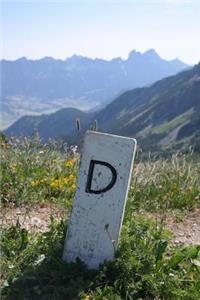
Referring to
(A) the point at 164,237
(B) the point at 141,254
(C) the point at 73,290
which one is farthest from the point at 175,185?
(C) the point at 73,290

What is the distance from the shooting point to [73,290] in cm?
418

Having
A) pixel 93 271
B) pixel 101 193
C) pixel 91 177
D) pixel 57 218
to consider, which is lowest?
pixel 93 271

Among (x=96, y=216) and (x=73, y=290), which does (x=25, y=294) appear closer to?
(x=73, y=290)

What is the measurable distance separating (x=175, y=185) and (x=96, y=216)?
401cm

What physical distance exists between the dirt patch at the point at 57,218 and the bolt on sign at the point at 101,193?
120cm

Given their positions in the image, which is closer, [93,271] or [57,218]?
[93,271]

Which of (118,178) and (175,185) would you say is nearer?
(118,178)

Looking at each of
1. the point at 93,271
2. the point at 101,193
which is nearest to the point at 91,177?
the point at 101,193

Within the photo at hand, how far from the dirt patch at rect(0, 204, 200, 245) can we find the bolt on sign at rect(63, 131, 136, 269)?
3.94ft

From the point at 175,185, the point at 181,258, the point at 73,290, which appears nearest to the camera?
the point at 73,290

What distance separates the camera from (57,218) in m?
6.34

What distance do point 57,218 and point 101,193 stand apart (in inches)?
75.9

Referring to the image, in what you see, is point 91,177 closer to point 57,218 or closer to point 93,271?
point 93,271

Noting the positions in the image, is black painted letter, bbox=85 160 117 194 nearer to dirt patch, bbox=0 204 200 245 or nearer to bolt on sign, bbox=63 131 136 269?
bolt on sign, bbox=63 131 136 269
